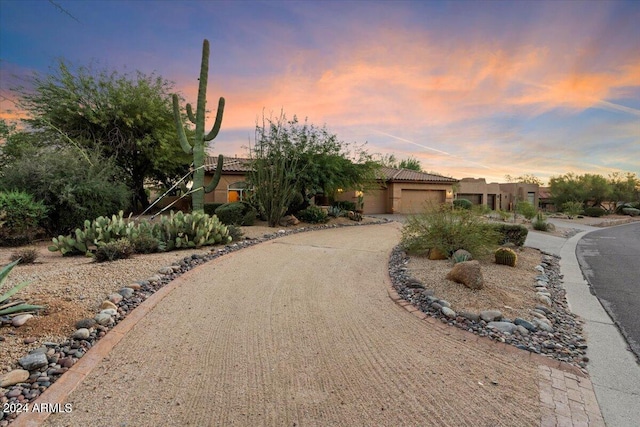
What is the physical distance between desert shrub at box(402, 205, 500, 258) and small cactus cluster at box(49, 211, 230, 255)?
5.57 metres

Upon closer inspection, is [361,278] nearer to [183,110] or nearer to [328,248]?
[328,248]

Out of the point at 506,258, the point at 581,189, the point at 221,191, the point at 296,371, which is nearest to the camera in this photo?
the point at 296,371

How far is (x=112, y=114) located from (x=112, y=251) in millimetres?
14482

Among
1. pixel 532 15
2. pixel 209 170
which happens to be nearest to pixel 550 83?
pixel 532 15

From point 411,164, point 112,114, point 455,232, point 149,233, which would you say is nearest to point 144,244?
point 149,233

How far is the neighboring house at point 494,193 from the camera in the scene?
36.7 m

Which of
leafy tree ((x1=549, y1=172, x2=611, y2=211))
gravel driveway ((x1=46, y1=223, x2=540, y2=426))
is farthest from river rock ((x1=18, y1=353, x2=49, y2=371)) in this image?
leafy tree ((x1=549, y1=172, x2=611, y2=211))

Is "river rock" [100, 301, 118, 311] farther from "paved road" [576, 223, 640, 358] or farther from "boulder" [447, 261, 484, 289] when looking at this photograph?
"paved road" [576, 223, 640, 358]

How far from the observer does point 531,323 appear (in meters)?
4.02

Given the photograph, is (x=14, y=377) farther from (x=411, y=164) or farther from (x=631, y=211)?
(x=631, y=211)

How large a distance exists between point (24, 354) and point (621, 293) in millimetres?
8877

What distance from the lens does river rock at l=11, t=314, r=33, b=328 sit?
343cm

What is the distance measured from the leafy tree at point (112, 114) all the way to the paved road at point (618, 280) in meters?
18.5

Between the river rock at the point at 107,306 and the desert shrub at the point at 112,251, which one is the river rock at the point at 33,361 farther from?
the desert shrub at the point at 112,251
